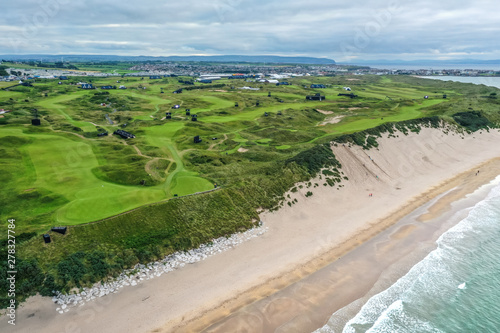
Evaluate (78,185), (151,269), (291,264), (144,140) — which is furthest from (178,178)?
(144,140)

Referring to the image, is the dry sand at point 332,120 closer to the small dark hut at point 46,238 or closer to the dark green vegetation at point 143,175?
the dark green vegetation at point 143,175

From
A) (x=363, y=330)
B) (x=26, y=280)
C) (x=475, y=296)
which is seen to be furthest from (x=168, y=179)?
(x=475, y=296)

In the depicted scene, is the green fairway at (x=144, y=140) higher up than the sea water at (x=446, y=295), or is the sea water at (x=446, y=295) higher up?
the green fairway at (x=144, y=140)

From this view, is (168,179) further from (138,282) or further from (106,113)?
(106,113)

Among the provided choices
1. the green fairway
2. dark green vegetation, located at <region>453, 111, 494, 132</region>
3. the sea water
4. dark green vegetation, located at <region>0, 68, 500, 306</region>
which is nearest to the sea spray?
dark green vegetation, located at <region>0, 68, 500, 306</region>

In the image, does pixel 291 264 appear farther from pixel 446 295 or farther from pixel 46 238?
pixel 46 238

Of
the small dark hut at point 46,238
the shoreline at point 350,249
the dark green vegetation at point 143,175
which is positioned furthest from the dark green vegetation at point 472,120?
the small dark hut at point 46,238

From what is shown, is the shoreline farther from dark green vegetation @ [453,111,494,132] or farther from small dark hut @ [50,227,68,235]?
dark green vegetation @ [453,111,494,132]
